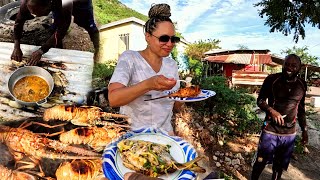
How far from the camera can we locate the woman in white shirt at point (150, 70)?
1.37 metres

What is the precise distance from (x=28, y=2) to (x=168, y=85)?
64.7 inches

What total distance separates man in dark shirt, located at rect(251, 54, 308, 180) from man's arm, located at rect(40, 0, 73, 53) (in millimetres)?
2056

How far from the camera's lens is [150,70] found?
1500mm

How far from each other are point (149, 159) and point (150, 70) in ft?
1.68

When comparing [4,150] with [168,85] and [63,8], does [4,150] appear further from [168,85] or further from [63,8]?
[168,85]

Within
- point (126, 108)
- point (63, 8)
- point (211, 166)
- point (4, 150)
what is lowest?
point (211, 166)

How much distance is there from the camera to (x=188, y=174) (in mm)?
1041

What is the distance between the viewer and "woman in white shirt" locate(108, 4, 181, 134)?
1.37 metres

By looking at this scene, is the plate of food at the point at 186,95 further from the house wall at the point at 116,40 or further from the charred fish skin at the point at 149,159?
the house wall at the point at 116,40

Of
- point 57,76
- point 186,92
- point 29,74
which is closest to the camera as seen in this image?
point 186,92

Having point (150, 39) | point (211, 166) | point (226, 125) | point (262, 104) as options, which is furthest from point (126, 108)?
point (226, 125)

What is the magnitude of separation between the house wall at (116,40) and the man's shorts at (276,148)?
1732 mm

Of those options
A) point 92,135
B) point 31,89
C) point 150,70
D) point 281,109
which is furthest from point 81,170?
point 281,109

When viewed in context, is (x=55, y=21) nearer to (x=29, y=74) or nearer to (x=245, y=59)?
(x=29, y=74)
